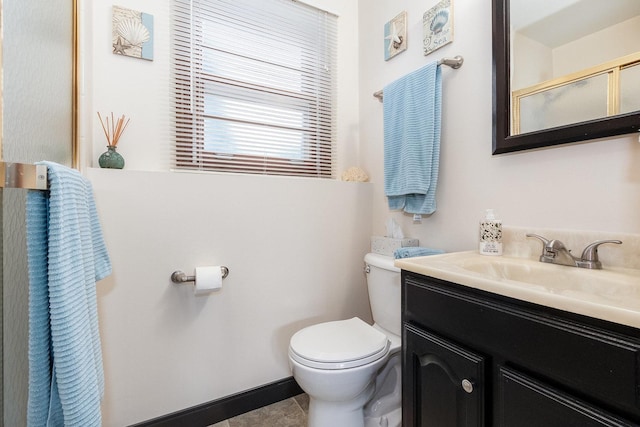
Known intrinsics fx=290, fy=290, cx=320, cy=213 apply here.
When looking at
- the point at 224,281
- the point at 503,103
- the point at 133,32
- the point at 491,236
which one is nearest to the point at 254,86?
the point at 133,32

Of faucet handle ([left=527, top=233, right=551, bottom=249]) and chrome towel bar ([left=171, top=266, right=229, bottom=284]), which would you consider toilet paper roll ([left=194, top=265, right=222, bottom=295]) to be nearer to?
Answer: chrome towel bar ([left=171, top=266, right=229, bottom=284])

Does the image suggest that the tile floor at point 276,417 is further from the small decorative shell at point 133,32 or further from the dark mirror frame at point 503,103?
the small decorative shell at point 133,32

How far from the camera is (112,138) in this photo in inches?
48.8

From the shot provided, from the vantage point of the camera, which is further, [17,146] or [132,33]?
[132,33]

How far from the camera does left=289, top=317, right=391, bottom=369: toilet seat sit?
1.08m

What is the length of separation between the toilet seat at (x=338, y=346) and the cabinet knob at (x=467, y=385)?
1.36ft

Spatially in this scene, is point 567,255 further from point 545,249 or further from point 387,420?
point 387,420

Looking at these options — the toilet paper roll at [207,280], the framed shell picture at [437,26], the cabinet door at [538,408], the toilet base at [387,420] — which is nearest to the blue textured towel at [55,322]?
the toilet paper roll at [207,280]

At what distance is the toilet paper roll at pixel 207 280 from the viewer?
1252mm

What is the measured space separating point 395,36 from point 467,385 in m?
1.63

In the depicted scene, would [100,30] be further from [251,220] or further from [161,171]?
[251,220]

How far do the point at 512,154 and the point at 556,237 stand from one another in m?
0.34

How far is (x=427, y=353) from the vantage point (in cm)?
88

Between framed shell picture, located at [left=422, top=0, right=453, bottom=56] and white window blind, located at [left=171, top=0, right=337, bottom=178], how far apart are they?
2.00ft
